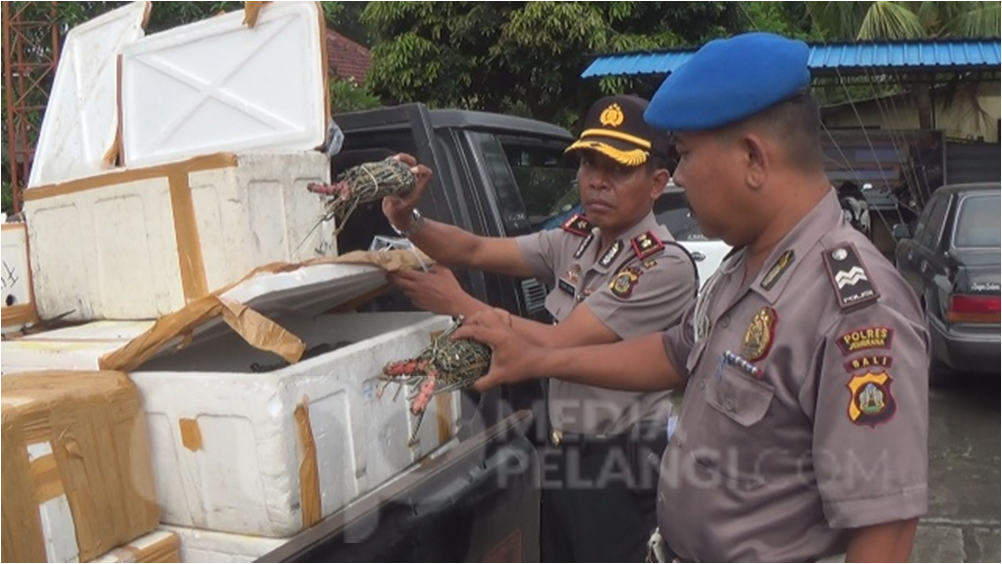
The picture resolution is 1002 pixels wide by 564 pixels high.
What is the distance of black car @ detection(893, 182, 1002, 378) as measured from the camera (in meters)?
5.77

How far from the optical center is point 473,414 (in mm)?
2799

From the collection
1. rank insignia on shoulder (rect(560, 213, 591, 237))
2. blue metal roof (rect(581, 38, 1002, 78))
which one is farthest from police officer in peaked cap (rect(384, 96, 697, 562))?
blue metal roof (rect(581, 38, 1002, 78))

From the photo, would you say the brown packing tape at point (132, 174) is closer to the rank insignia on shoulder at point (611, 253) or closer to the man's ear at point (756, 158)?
the rank insignia on shoulder at point (611, 253)

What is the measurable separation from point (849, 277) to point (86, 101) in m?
2.31

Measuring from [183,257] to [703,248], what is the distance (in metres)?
4.69

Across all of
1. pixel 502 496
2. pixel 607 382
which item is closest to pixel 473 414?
pixel 502 496

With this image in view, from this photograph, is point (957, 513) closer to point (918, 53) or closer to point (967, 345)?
point (967, 345)

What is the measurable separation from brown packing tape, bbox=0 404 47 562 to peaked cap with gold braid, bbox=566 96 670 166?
1.47 meters

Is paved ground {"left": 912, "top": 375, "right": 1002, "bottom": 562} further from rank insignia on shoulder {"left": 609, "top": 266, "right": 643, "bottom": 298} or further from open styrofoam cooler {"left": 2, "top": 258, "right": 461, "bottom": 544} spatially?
open styrofoam cooler {"left": 2, "top": 258, "right": 461, "bottom": 544}

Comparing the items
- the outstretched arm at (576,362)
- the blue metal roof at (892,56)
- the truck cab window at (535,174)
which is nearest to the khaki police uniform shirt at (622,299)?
the outstretched arm at (576,362)

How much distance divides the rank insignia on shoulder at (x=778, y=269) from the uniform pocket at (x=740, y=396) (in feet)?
0.48

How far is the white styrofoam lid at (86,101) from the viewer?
8.63ft

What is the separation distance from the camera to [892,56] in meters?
10.9

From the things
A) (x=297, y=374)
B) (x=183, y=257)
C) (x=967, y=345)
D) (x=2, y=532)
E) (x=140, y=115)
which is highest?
(x=140, y=115)
